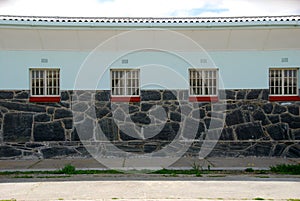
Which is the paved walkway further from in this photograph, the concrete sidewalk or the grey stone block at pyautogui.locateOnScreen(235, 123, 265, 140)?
the grey stone block at pyautogui.locateOnScreen(235, 123, 265, 140)

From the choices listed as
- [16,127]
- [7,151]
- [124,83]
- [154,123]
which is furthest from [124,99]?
[7,151]

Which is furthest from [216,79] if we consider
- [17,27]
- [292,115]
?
[17,27]

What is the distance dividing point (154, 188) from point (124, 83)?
202 inches

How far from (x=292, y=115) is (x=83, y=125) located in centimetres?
665

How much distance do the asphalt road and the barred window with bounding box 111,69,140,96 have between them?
12.4 feet

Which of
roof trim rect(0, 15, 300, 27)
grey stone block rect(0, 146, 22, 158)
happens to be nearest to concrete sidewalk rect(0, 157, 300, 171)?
grey stone block rect(0, 146, 22, 158)

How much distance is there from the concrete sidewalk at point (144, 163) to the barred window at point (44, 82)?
7.08 ft

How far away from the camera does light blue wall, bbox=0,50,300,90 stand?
11906 millimetres

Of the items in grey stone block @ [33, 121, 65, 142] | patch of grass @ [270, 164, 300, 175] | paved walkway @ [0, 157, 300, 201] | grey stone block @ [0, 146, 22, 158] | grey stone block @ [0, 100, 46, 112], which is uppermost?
grey stone block @ [0, 100, 46, 112]

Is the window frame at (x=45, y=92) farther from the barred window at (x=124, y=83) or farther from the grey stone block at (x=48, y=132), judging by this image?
the barred window at (x=124, y=83)

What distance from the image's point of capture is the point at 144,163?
35.4 feet

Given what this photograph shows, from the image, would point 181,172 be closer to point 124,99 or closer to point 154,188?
point 154,188

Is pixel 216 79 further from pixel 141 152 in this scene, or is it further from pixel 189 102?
pixel 141 152

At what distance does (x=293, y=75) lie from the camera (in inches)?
477
